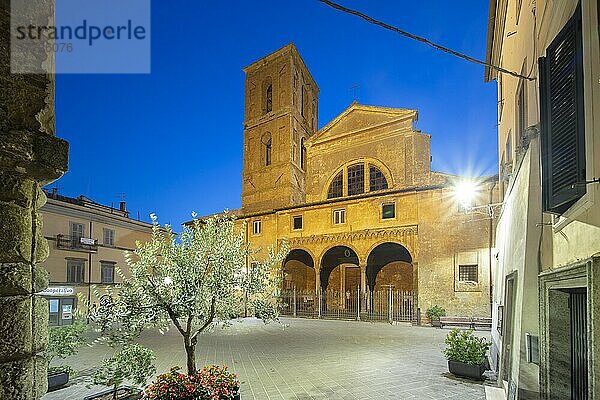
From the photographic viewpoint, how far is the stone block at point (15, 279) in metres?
1.96

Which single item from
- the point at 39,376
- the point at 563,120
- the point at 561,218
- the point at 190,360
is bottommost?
the point at 190,360

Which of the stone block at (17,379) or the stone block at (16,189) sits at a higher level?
the stone block at (16,189)

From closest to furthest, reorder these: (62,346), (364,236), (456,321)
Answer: (62,346)
(456,321)
(364,236)

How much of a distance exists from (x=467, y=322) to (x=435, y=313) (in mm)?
1641

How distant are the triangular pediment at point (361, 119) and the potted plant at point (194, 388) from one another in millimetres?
26596

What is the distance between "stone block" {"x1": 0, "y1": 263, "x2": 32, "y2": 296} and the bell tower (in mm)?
33967

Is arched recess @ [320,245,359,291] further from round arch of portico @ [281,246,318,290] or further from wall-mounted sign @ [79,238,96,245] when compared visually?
wall-mounted sign @ [79,238,96,245]

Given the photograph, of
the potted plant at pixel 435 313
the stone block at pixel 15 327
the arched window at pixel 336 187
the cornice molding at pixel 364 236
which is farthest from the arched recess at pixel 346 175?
the stone block at pixel 15 327

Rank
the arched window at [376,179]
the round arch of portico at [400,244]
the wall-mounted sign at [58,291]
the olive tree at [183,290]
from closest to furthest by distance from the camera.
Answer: the olive tree at [183,290] → the wall-mounted sign at [58,291] → the round arch of portico at [400,244] → the arched window at [376,179]

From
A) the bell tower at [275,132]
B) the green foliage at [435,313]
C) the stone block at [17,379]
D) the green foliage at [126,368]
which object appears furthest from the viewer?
the bell tower at [275,132]

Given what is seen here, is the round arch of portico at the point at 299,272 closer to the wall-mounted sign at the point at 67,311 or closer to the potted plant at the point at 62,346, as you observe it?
the wall-mounted sign at the point at 67,311

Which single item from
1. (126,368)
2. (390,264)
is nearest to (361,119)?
(390,264)

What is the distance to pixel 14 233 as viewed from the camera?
80.0 inches

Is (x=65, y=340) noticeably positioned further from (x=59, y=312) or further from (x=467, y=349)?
(x=59, y=312)
